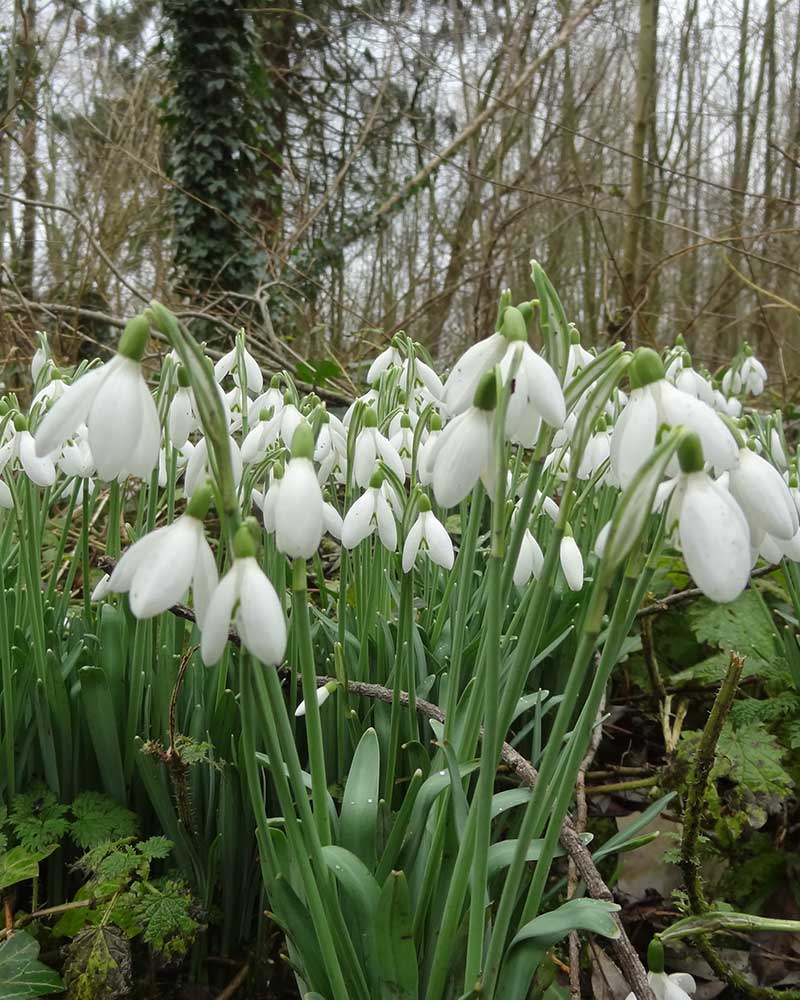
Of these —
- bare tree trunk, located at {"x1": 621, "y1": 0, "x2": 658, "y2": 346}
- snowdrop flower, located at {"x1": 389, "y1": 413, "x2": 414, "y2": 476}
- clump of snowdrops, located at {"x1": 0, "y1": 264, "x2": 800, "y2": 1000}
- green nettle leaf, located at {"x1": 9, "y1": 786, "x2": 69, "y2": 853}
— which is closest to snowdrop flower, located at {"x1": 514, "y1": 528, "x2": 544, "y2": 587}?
clump of snowdrops, located at {"x1": 0, "y1": 264, "x2": 800, "y2": 1000}

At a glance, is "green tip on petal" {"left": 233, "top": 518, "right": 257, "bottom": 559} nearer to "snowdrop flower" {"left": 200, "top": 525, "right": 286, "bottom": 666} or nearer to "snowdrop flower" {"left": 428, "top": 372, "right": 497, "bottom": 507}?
"snowdrop flower" {"left": 200, "top": 525, "right": 286, "bottom": 666}

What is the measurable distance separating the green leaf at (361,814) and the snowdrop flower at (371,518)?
36cm

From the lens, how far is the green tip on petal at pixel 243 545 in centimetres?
73

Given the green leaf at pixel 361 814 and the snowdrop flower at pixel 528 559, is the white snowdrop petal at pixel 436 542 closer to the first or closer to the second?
the snowdrop flower at pixel 528 559

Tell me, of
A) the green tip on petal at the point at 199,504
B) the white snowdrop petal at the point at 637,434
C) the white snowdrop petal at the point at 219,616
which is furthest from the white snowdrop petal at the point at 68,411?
the white snowdrop petal at the point at 637,434

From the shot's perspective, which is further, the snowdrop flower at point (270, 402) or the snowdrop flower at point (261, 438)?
the snowdrop flower at point (270, 402)

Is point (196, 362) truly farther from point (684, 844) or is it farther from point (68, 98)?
point (68, 98)

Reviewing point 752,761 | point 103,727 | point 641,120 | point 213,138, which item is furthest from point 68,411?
point 641,120

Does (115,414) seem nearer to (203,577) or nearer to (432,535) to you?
(203,577)

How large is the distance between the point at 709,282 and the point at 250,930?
10.9 metres

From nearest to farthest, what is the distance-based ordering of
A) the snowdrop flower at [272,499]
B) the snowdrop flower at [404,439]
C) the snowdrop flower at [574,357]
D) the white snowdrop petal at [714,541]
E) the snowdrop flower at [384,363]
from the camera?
the white snowdrop petal at [714,541] < the snowdrop flower at [272,499] < the snowdrop flower at [574,357] < the snowdrop flower at [404,439] < the snowdrop flower at [384,363]

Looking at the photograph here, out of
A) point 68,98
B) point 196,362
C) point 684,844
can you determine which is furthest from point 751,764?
point 68,98

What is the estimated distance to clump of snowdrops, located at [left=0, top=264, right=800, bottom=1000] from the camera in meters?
0.76

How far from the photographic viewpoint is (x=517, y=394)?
0.83 meters
